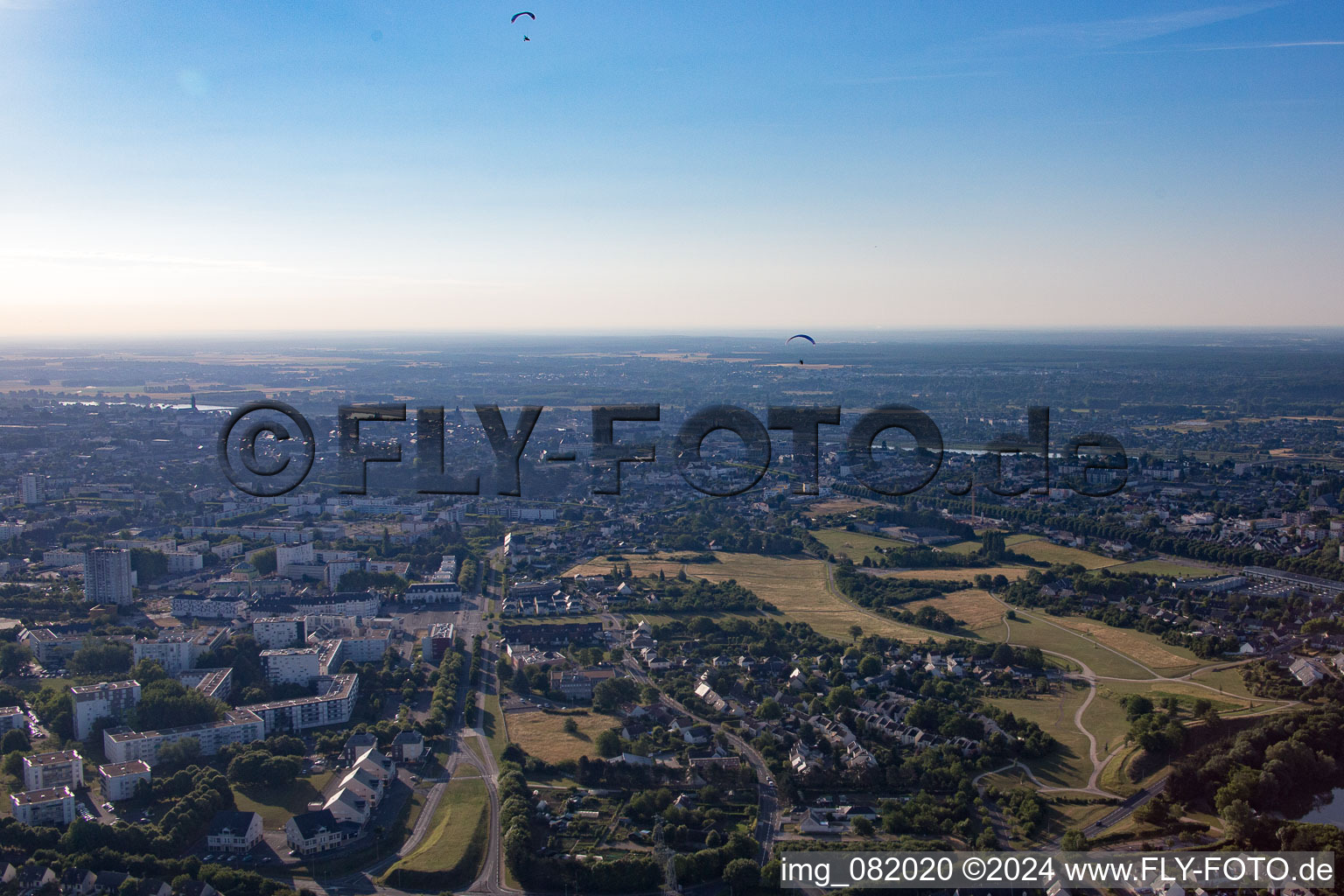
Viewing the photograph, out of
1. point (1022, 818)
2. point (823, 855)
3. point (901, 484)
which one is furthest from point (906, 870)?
point (901, 484)

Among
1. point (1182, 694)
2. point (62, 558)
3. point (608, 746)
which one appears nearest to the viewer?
point (608, 746)

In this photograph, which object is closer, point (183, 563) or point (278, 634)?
point (278, 634)

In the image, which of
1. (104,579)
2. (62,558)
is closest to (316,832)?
(104,579)

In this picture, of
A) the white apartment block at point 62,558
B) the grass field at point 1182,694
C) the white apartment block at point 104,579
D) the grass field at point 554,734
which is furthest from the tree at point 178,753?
the grass field at point 1182,694

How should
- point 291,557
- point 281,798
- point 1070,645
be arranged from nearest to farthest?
1. point 281,798
2. point 1070,645
3. point 291,557

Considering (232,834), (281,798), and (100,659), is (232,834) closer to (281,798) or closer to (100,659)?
(281,798)

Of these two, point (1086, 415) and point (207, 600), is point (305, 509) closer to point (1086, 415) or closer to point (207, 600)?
point (207, 600)

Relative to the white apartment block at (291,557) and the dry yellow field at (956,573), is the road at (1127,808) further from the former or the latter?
the white apartment block at (291,557)

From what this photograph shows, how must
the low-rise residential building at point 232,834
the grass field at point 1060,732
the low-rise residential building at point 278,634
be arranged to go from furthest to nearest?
the low-rise residential building at point 278,634 → the grass field at point 1060,732 → the low-rise residential building at point 232,834
